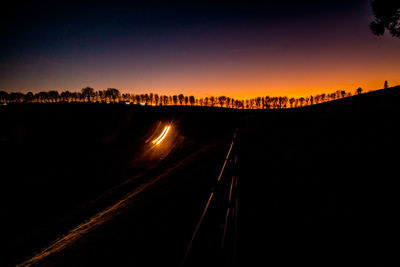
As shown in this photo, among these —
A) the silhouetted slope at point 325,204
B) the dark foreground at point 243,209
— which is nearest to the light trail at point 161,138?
the dark foreground at point 243,209

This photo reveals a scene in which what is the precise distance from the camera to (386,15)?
48.5 ft

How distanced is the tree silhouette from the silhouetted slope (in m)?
12.2

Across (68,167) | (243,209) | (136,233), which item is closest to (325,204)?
(243,209)

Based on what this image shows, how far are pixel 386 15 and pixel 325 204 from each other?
794 inches

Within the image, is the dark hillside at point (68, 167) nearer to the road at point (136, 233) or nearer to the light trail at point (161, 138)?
the road at point (136, 233)

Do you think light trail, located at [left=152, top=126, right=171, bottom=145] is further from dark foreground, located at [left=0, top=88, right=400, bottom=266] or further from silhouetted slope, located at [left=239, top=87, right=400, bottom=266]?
silhouetted slope, located at [left=239, top=87, right=400, bottom=266]

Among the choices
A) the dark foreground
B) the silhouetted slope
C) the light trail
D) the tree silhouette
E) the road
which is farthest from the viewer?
the light trail

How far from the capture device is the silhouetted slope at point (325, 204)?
11.7 ft

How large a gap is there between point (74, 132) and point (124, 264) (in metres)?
30.9

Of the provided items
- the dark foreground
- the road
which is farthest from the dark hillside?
the road

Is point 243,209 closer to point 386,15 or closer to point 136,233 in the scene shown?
point 136,233

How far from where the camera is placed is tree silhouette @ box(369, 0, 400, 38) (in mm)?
14258

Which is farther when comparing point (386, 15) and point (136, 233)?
point (386, 15)

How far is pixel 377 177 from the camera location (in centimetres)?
570
